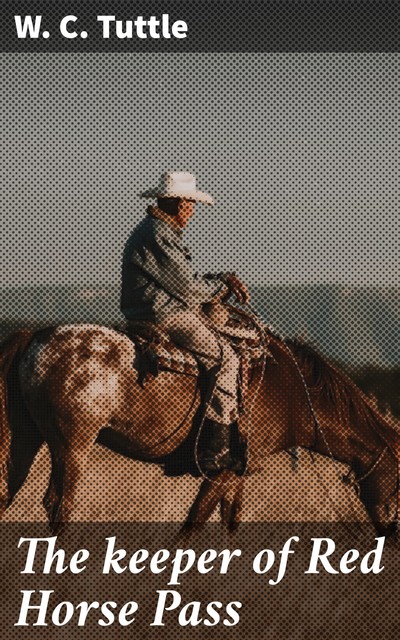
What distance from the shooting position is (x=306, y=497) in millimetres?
11812

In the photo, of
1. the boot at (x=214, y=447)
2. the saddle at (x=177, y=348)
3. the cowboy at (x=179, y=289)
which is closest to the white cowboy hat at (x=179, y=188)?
the cowboy at (x=179, y=289)

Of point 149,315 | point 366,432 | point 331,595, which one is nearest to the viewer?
point 331,595

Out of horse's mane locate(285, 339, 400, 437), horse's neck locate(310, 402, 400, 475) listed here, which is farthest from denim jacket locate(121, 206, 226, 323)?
horse's neck locate(310, 402, 400, 475)

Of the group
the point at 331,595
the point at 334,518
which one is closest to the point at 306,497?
the point at 334,518

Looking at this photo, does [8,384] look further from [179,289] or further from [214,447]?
[214,447]

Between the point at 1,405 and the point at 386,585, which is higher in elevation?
the point at 1,405

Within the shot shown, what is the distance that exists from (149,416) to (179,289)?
77 cm

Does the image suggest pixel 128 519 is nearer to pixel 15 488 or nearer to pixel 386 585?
pixel 15 488

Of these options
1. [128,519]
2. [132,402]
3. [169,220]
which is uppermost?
[169,220]

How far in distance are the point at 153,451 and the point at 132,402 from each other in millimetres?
429

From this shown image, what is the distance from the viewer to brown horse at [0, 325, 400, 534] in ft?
34.3

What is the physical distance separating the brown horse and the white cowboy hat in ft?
2.82

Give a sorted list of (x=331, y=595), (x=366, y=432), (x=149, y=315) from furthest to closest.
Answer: (x=366, y=432) → (x=149, y=315) → (x=331, y=595)

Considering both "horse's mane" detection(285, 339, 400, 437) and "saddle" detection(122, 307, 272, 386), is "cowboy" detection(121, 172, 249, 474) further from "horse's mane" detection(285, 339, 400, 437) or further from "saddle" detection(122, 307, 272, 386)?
"horse's mane" detection(285, 339, 400, 437)
